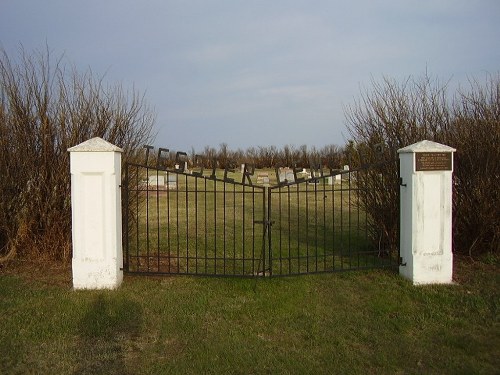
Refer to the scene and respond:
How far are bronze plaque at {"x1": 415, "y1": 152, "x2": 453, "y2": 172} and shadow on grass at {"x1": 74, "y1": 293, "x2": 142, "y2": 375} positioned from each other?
4012mm

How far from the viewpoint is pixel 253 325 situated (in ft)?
15.5

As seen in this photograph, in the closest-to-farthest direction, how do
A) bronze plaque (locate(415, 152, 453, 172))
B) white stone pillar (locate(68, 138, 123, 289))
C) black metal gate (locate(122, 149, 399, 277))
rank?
white stone pillar (locate(68, 138, 123, 289))
bronze plaque (locate(415, 152, 453, 172))
black metal gate (locate(122, 149, 399, 277))

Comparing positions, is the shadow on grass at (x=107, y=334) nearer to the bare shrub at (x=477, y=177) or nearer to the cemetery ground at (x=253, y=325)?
the cemetery ground at (x=253, y=325)

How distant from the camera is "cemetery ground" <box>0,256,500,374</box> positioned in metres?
3.86

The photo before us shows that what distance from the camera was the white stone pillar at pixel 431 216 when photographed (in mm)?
5953

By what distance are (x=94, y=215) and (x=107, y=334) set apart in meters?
1.81

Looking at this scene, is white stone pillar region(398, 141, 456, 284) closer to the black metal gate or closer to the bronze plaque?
the bronze plaque

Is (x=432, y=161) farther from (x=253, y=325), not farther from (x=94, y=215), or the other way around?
(x=94, y=215)

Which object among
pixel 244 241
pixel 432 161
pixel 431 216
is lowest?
pixel 244 241

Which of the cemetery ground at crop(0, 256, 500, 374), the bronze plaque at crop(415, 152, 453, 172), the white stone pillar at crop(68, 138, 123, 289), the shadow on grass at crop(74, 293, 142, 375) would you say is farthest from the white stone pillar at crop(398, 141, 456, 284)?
the white stone pillar at crop(68, 138, 123, 289)

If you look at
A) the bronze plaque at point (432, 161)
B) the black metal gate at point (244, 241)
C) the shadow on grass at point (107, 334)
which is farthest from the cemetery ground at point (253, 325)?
the bronze plaque at point (432, 161)

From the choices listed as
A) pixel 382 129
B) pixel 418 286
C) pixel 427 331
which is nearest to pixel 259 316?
pixel 427 331

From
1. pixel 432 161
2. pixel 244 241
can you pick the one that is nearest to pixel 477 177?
pixel 432 161

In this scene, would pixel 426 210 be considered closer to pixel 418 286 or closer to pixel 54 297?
pixel 418 286
